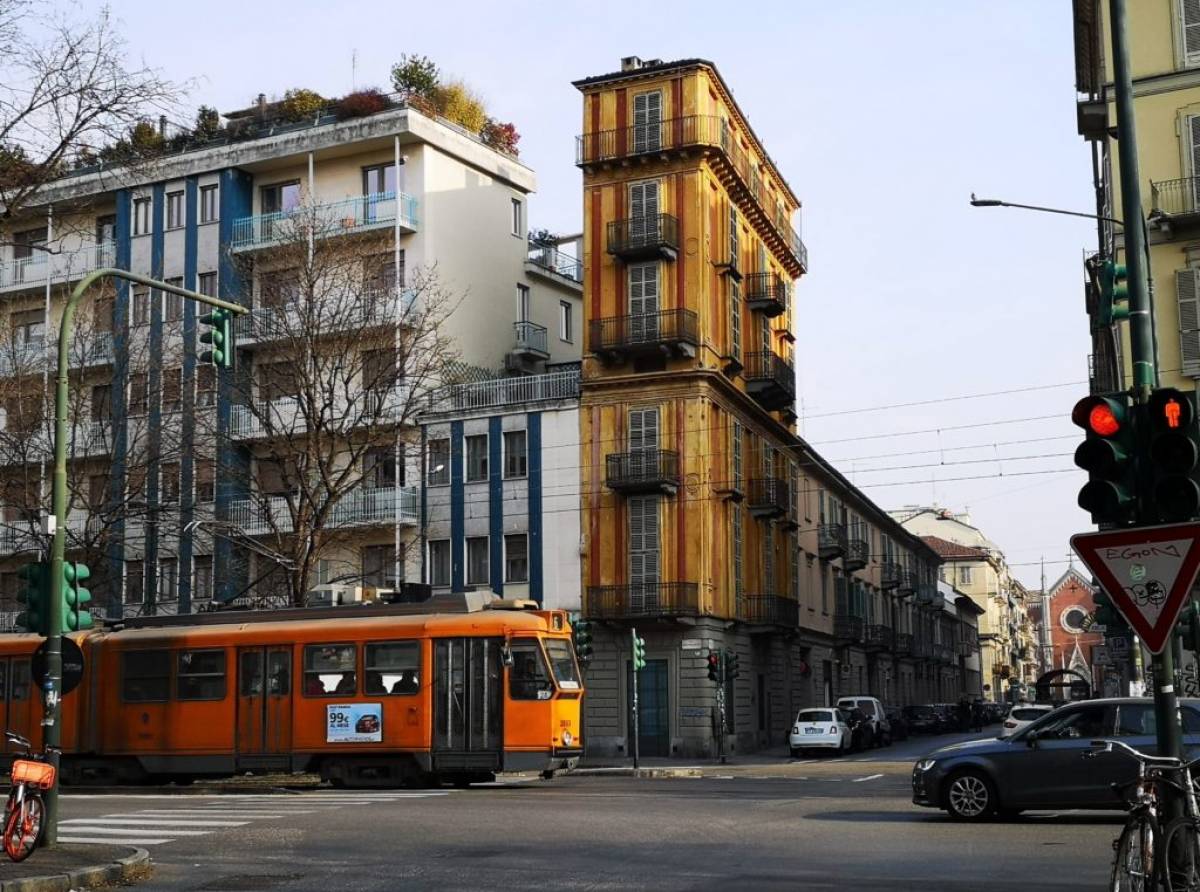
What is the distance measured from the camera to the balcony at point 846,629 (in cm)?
6462

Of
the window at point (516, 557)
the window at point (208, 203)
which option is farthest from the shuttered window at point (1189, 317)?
the window at point (208, 203)

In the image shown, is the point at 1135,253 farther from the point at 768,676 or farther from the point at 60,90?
the point at 768,676

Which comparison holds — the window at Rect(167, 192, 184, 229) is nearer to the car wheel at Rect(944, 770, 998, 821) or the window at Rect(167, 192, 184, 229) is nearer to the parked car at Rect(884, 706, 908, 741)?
the parked car at Rect(884, 706, 908, 741)

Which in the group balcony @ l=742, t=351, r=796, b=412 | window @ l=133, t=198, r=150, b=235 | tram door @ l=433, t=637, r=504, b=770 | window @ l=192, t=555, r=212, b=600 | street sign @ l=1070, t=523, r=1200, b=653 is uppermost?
window @ l=133, t=198, r=150, b=235

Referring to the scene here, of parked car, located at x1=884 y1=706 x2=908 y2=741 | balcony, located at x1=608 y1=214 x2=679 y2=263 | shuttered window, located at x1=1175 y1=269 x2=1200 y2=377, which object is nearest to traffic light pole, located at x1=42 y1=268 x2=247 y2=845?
shuttered window, located at x1=1175 y1=269 x2=1200 y2=377

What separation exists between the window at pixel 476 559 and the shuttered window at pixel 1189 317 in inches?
854

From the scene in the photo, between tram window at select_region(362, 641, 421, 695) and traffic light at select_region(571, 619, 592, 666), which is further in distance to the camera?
traffic light at select_region(571, 619, 592, 666)

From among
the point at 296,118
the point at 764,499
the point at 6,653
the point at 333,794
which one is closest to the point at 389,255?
the point at 296,118

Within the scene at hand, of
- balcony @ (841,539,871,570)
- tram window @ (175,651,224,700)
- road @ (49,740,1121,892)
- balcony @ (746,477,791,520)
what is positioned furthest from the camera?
balcony @ (841,539,871,570)

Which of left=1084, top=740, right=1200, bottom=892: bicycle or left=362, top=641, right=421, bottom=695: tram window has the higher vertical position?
left=362, top=641, right=421, bottom=695: tram window

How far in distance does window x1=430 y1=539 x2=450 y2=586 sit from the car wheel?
3085 centimetres

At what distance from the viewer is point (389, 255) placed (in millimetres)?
45281

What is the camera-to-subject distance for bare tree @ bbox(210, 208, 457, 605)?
125 feet

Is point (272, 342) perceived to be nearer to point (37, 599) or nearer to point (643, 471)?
point (643, 471)
